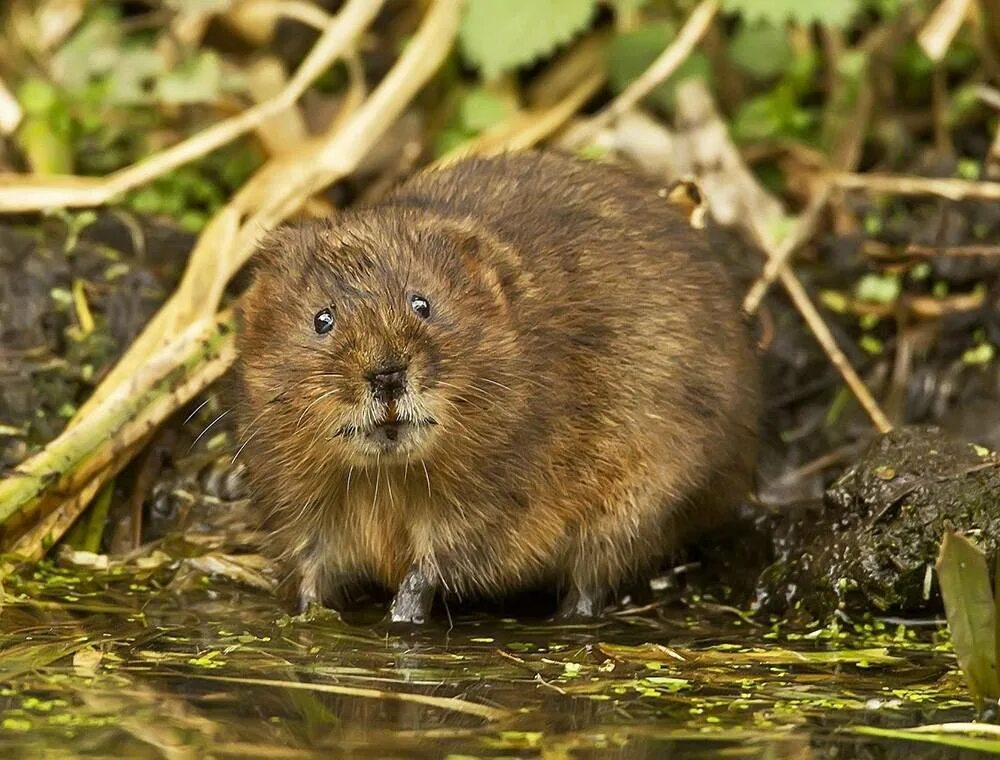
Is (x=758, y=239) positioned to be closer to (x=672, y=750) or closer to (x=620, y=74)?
(x=620, y=74)

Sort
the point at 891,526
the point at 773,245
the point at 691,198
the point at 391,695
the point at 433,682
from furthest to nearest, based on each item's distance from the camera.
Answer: the point at 773,245 < the point at 691,198 < the point at 891,526 < the point at 433,682 < the point at 391,695

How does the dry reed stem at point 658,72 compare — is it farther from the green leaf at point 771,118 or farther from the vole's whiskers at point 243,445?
the vole's whiskers at point 243,445

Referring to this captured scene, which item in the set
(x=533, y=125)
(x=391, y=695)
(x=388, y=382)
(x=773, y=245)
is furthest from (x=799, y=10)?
(x=391, y=695)

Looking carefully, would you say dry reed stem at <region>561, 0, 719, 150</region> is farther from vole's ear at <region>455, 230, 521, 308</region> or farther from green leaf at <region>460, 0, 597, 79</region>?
vole's ear at <region>455, 230, 521, 308</region>

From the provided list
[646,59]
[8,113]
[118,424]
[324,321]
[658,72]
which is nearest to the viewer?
[324,321]

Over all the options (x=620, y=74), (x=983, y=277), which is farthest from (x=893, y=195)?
(x=620, y=74)

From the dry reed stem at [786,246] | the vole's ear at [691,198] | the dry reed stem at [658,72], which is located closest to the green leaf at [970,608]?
the vole's ear at [691,198]

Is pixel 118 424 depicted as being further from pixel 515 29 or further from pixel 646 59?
pixel 646 59
